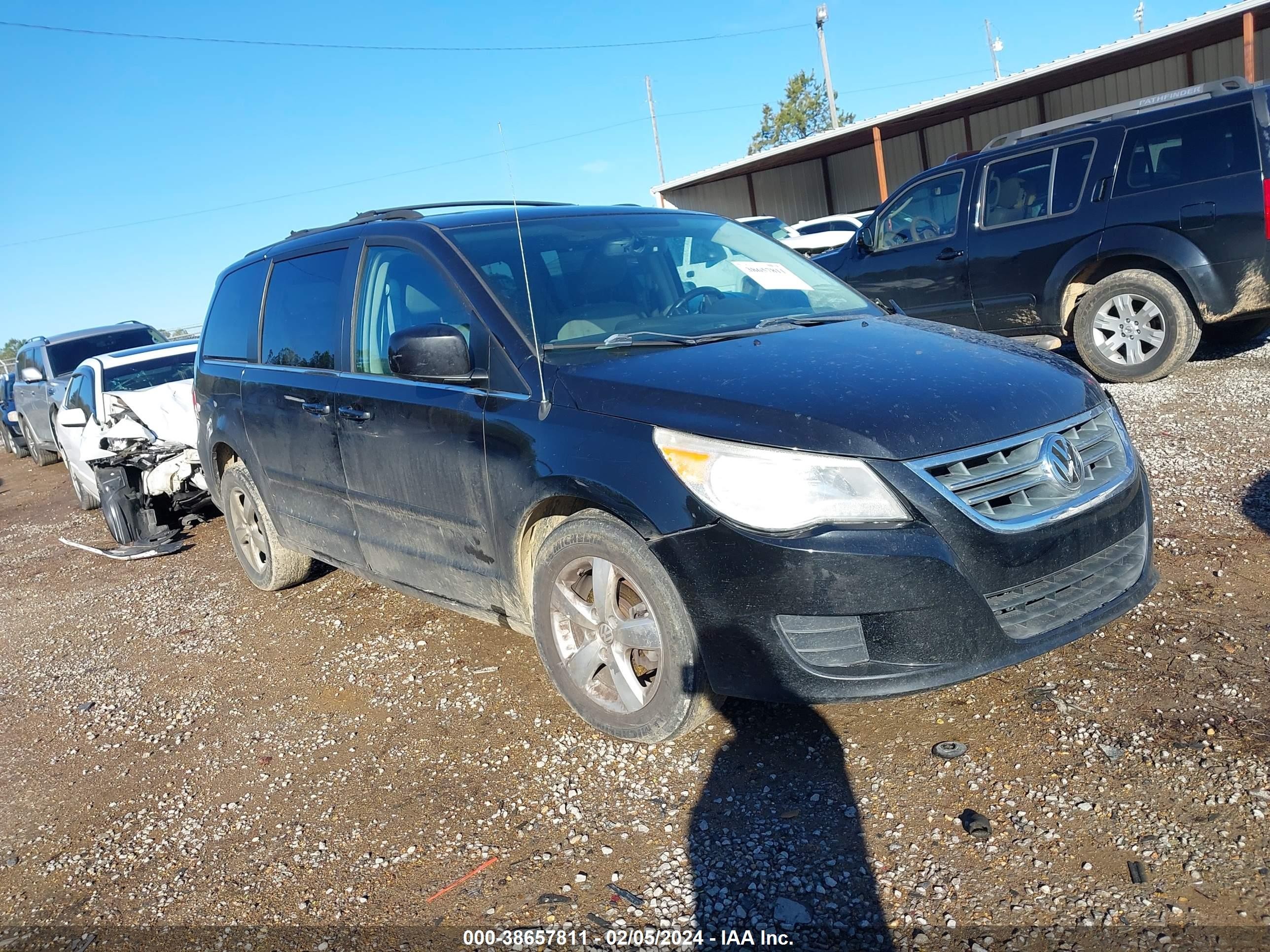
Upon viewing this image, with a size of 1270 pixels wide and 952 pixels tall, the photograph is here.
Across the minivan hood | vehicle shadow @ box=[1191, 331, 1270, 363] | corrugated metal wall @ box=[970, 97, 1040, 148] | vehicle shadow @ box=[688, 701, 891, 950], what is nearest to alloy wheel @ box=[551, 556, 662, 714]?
vehicle shadow @ box=[688, 701, 891, 950]

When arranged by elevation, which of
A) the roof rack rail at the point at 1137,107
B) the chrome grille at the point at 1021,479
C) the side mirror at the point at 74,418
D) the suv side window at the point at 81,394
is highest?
the roof rack rail at the point at 1137,107

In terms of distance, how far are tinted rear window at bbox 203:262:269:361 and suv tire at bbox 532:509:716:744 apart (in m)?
2.74

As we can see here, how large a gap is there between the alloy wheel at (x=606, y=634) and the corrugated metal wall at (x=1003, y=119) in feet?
83.1

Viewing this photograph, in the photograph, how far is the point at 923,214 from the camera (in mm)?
A: 8766

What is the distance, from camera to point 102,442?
26.0 feet

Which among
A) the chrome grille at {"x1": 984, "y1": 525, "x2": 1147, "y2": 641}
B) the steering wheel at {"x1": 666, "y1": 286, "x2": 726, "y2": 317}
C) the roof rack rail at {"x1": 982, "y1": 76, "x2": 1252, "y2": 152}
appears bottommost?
the chrome grille at {"x1": 984, "y1": 525, "x2": 1147, "y2": 641}

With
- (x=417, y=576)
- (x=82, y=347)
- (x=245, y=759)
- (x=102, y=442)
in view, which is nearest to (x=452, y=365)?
(x=417, y=576)

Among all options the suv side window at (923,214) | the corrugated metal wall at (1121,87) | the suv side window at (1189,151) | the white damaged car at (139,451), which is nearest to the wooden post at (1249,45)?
the corrugated metal wall at (1121,87)

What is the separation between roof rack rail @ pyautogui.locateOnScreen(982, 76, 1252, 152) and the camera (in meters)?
7.11

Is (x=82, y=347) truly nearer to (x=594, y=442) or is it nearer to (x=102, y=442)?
(x=102, y=442)

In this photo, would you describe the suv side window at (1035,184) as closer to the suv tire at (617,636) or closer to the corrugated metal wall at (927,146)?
the suv tire at (617,636)

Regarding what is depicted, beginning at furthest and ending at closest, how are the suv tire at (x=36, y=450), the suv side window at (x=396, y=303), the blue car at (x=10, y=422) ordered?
the blue car at (x=10, y=422) → the suv tire at (x=36, y=450) → the suv side window at (x=396, y=303)

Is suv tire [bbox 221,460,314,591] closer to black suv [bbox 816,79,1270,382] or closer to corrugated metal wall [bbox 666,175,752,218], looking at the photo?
black suv [bbox 816,79,1270,382]

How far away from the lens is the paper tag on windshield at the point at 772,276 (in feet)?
13.5
